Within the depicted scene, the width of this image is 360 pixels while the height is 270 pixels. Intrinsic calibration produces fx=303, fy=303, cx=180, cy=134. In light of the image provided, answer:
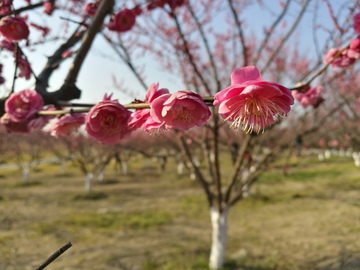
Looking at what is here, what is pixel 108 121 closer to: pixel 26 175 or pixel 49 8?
pixel 49 8

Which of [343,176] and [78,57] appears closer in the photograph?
[78,57]

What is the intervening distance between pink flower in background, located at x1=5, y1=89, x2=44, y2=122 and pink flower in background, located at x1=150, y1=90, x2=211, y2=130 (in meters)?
0.66

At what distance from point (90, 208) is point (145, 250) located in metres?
4.78

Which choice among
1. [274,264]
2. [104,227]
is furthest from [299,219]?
[104,227]

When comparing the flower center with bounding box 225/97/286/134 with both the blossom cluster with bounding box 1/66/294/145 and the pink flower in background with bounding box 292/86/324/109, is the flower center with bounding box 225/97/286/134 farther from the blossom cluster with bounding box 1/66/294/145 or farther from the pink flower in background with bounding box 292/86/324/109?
the pink flower in background with bounding box 292/86/324/109

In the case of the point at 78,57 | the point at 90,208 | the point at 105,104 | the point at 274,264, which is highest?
the point at 78,57

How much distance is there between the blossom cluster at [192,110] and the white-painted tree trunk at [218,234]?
3.83m

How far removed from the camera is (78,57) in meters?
1.53

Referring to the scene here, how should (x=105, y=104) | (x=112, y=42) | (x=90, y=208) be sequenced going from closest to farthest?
(x=105, y=104) < (x=112, y=42) < (x=90, y=208)

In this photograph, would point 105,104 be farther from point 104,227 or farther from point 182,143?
point 104,227

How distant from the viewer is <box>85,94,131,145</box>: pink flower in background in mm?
831

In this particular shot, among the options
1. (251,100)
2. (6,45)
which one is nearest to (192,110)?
(251,100)

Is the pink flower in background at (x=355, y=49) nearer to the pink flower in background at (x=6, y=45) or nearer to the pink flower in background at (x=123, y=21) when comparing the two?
the pink flower in background at (x=123, y=21)

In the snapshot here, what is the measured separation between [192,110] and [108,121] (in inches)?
12.3
